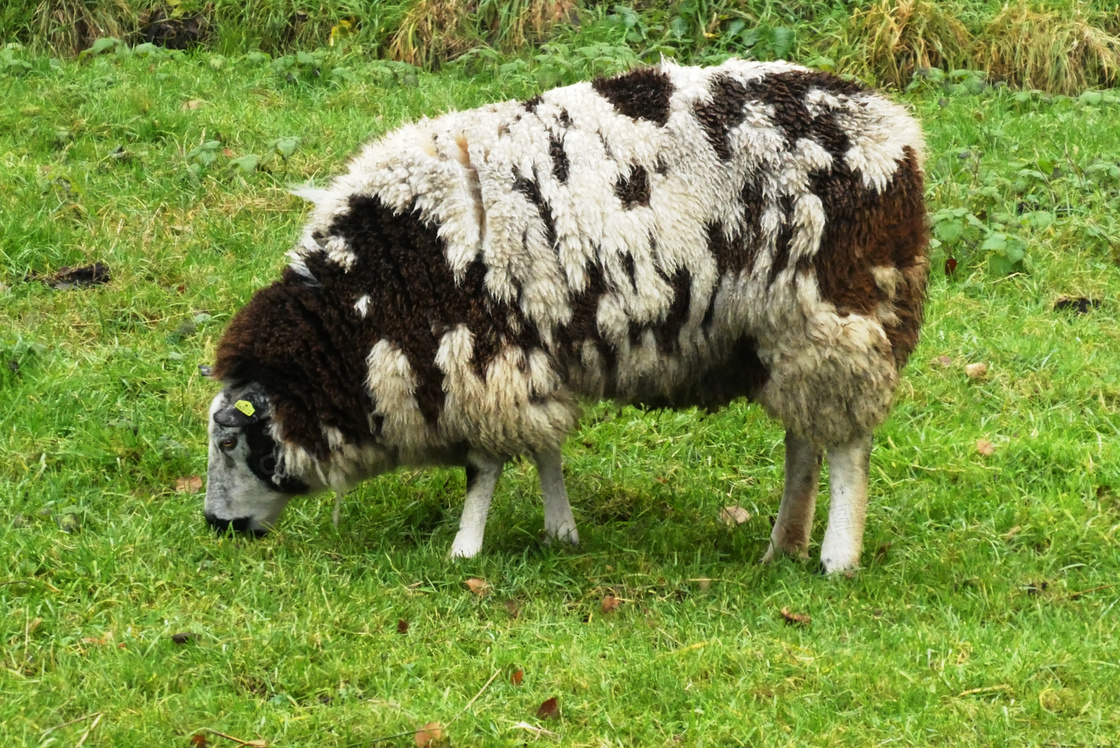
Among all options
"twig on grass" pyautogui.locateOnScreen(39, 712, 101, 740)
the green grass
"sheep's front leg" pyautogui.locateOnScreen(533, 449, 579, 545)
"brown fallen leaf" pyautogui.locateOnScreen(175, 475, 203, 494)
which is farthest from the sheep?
"twig on grass" pyautogui.locateOnScreen(39, 712, 101, 740)

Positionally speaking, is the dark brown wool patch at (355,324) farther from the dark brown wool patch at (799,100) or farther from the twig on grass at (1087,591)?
the twig on grass at (1087,591)

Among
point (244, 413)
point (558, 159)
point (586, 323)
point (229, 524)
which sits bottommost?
point (229, 524)

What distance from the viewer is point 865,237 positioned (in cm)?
491

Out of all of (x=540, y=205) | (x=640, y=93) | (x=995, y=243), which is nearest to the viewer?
(x=540, y=205)

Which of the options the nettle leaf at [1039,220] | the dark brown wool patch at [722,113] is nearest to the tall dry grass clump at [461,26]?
the nettle leaf at [1039,220]

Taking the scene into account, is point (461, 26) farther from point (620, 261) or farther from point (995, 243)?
point (620, 261)

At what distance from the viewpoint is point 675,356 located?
16.5ft

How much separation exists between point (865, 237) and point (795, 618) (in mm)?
1372

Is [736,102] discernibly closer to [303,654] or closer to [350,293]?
[350,293]

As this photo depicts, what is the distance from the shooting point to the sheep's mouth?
5.43 metres

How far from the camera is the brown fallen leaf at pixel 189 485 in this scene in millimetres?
5914

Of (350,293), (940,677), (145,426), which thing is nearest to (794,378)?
(940,677)

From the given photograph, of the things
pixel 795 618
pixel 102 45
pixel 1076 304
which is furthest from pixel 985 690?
pixel 102 45

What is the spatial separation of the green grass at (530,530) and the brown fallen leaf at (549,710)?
0.03 metres
